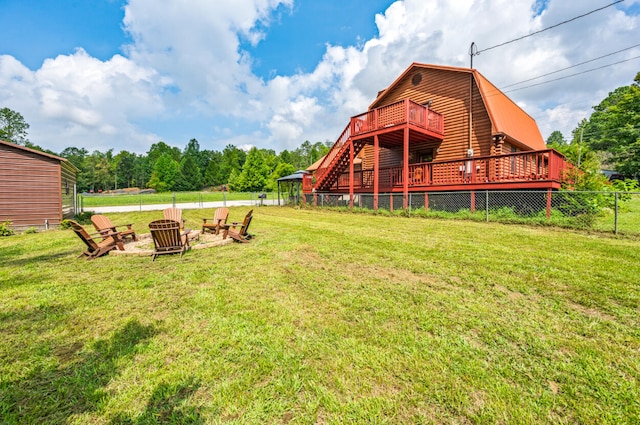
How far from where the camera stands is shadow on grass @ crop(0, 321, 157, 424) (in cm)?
197

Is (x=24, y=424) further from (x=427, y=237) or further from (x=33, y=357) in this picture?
(x=427, y=237)

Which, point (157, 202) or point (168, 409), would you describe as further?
point (157, 202)

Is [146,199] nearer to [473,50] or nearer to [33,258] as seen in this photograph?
[33,258]

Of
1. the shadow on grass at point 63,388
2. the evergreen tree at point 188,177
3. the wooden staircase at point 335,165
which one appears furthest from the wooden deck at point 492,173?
the evergreen tree at point 188,177

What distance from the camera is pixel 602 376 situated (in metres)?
2.21

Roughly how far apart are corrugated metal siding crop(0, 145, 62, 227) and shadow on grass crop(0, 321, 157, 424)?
13.9 metres

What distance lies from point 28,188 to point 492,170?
19.7 m

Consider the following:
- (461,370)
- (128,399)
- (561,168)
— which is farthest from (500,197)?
(128,399)

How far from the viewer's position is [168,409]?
6.52ft

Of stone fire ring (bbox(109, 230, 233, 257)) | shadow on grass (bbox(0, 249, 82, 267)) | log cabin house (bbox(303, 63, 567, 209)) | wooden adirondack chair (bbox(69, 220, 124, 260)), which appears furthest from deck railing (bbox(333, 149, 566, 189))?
shadow on grass (bbox(0, 249, 82, 267))

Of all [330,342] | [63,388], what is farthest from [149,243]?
[330,342]

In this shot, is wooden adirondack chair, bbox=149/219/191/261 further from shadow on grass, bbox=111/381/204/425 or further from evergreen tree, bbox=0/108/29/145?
evergreen tree, bbox=0/108/29/145

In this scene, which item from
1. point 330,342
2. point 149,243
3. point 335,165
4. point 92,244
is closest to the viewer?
point 330,342

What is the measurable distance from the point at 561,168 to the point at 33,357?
50.4 feet
